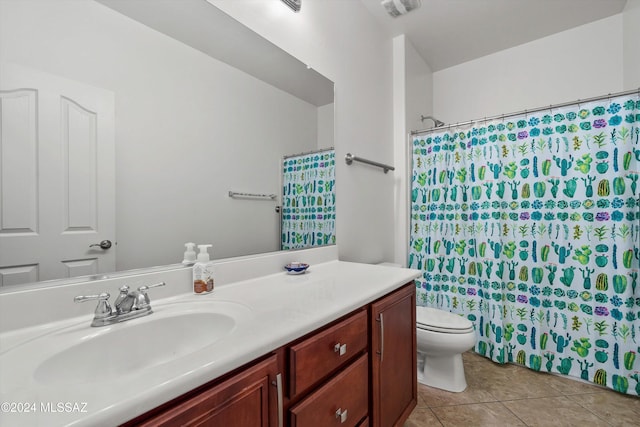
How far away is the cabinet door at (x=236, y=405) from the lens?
0.50 metres

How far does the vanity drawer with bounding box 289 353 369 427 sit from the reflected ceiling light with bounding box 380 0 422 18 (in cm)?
217

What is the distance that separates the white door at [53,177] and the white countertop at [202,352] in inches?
Answer: 6.7

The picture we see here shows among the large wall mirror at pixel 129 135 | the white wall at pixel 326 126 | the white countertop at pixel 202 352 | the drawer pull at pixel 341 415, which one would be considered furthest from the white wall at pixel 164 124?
the drawer pull at pixel 341 415

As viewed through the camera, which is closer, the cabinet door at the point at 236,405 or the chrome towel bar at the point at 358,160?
the cabinet door at the point at 236,405

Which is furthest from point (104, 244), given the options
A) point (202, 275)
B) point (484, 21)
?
point (484, 21)

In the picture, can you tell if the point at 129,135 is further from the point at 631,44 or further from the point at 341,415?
the point at 631,44

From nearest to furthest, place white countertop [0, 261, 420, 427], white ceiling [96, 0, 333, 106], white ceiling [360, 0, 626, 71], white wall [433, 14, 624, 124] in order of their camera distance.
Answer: white countertop [0, 261, 420, 427] → white ceiling [96, 0, 333, 106] → white ceiling [360, 0, 626, 71] → white wall [433, 14, 624, 124]

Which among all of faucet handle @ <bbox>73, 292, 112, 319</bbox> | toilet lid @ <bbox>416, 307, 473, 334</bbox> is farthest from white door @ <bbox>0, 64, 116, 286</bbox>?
toilet lid @ <bbox>416, 307, 473, 334</bbox>

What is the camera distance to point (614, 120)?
172 cm

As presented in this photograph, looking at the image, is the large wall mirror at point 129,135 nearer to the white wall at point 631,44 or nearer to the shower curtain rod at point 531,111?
the shower curtain rod at point 531,111

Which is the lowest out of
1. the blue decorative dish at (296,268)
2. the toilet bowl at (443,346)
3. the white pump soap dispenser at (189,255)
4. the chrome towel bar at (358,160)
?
the toilet bowl at (443,346)

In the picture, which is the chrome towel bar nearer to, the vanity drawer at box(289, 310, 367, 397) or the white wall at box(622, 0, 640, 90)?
the vanity drawer at box(289, 310, 367, 397)

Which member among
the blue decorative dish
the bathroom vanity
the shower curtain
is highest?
the shower curtain

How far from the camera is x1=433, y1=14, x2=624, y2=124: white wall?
7.66 ft
